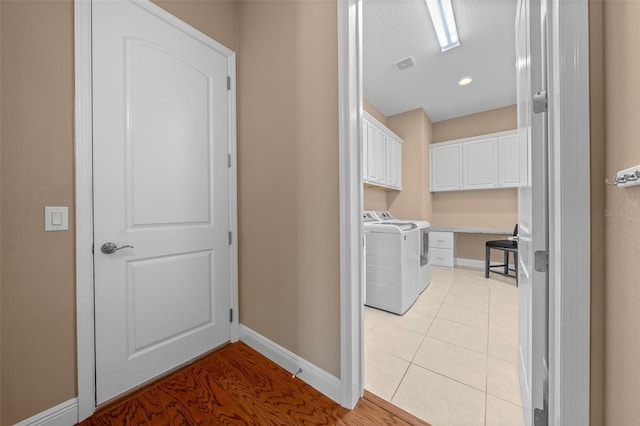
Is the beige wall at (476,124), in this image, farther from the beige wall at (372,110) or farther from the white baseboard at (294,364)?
the white baseboard at (294,364)

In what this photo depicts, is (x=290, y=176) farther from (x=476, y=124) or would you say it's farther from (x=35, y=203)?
(x=476, y=124)

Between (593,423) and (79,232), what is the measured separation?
6.76 ft

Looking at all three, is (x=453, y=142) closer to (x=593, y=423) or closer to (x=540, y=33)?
(x=540, y=33)

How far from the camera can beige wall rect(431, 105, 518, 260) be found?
3.94 metres

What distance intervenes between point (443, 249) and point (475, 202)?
1.04 meters

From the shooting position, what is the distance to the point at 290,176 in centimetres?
148

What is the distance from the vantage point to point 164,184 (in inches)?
57.4

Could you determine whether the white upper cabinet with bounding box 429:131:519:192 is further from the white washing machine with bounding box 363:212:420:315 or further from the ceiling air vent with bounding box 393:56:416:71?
the white washing machine with bounding box 363:212:420:315

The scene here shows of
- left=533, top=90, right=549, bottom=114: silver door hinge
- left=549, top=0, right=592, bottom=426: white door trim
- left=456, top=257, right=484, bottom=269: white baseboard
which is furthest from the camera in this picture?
Result: left=456, top=257, right=484, bottom=269: white baseboard

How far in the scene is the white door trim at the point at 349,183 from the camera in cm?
119

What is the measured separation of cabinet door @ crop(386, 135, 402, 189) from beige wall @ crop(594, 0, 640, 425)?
3.15 metres

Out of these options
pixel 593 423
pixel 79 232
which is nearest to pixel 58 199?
pixel 79 232

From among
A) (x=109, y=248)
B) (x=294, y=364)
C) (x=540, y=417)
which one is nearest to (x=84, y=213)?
(x=109, y=248)

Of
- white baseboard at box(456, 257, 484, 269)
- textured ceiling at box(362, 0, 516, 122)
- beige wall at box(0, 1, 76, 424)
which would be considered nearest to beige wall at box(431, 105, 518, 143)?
textured ceiling at box(362, 0, 516, 122)
